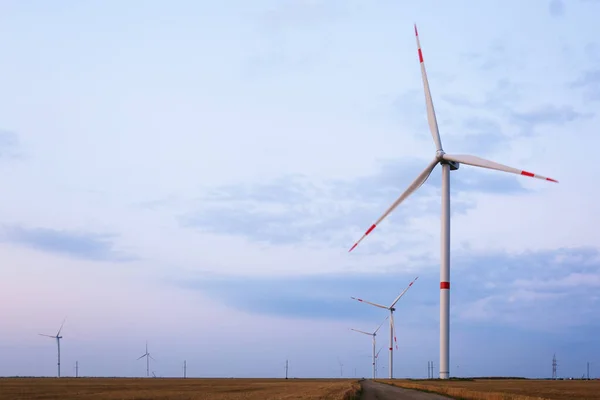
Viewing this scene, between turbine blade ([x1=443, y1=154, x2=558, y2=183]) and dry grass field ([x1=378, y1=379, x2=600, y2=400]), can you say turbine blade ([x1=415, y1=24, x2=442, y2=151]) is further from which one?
dry grass field ([x1=378, y1=379, x2=600, y2=400])

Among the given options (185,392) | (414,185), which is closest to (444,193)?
(414,185)

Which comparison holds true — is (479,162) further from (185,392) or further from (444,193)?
(185,392)

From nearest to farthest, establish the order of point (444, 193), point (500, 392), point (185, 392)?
point (500, 392)
point (185, 392)
point (444, 193)

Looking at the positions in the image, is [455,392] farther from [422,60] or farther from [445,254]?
[422,60]

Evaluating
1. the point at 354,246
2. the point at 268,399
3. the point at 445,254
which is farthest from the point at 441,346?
the point at 268,399

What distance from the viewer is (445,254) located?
97688 mm

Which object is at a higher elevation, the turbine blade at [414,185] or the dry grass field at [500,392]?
the turbine blade at [414,185]

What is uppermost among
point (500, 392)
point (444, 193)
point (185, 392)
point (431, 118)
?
point (431, 118)

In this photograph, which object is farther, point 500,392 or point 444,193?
point 444,193

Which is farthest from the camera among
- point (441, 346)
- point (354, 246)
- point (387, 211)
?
point (441, 346)

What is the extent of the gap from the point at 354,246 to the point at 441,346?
2842 cm

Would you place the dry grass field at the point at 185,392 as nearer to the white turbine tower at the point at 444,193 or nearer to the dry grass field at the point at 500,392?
the dry grass field at the point at 500,392

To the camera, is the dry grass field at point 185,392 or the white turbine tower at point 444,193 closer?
the dry grass field at point 185,392

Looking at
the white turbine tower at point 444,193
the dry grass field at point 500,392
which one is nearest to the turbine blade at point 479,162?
the white turbine tower at point 444,193
